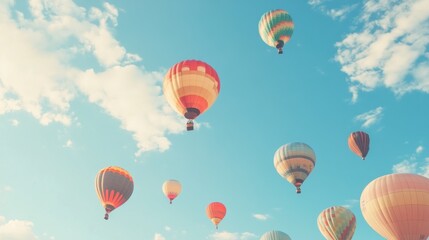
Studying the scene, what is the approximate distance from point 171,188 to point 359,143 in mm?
25700

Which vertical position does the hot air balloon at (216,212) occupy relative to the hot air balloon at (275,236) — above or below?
above

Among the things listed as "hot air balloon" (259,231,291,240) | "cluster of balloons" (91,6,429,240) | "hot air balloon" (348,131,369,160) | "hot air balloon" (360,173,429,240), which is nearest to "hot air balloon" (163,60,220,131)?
"cluster of balloons" (91,6,429,240)

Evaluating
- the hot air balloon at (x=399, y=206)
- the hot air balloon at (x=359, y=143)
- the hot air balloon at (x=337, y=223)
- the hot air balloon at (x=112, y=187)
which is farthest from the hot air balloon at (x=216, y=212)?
the hot air balloon at (x=399, y=206)

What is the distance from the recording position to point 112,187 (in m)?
35.2

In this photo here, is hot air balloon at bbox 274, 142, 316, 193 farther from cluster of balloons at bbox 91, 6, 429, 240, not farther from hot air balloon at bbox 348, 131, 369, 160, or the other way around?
hot air balloon at bbox 348, 131, 369, 160

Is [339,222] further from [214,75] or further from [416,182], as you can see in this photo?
[214,75]

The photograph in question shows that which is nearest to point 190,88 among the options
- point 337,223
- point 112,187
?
point 112,187

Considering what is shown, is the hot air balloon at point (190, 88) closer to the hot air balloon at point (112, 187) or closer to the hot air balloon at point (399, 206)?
the hot air balloon at point (112, 187)

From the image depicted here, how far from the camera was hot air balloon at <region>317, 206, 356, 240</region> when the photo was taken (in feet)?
125

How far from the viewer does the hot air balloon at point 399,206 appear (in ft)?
80.6

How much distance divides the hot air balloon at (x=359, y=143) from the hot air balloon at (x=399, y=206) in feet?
61.2

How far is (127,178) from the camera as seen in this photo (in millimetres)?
37031

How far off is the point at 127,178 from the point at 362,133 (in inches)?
1031

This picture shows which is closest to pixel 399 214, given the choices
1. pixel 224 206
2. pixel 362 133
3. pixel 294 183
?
pixel 294 183
